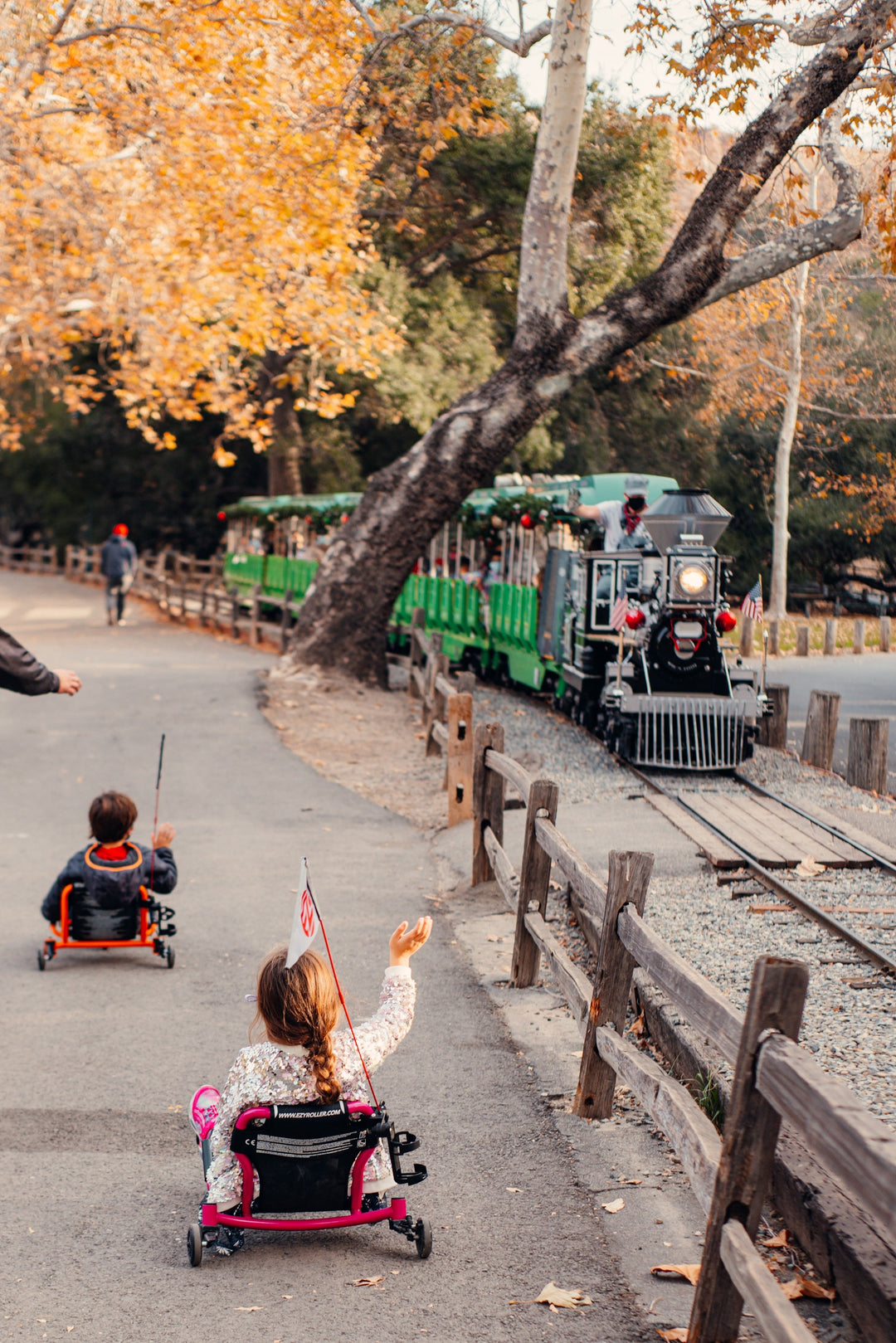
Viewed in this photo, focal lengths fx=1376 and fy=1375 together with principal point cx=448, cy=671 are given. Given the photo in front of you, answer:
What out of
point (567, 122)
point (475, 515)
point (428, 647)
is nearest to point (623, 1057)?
point (428, 647)

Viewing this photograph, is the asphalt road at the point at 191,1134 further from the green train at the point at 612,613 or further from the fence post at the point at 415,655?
the fence post at the point at 415,655

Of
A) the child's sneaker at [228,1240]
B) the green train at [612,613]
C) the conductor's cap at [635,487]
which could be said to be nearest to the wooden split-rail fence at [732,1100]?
the child's sneaker at [228,1240]

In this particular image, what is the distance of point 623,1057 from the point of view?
4.81 metres

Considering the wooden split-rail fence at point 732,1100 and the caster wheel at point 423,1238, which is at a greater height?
the wooden split-rail fence at point 732,1100

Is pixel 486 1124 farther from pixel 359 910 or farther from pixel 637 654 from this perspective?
pixel 637 654

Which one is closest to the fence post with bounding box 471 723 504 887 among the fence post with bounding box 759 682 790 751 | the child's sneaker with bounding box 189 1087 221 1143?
the child's sneaker with bounding box 189 1087 221 1143

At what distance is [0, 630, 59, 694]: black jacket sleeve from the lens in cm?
618

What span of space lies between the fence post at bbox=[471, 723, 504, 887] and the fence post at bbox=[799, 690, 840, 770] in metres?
6.23

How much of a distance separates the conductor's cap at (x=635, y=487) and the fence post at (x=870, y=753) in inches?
163

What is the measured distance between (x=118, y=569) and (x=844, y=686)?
14302mm

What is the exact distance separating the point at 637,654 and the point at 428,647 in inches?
148

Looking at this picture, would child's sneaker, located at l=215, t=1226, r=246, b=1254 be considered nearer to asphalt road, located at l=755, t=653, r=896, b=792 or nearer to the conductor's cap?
asphalt road, located at l=755, t=653, r=896, b=792

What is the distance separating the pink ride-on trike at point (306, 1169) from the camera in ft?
13.3

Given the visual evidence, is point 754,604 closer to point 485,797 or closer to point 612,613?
point 612,613
